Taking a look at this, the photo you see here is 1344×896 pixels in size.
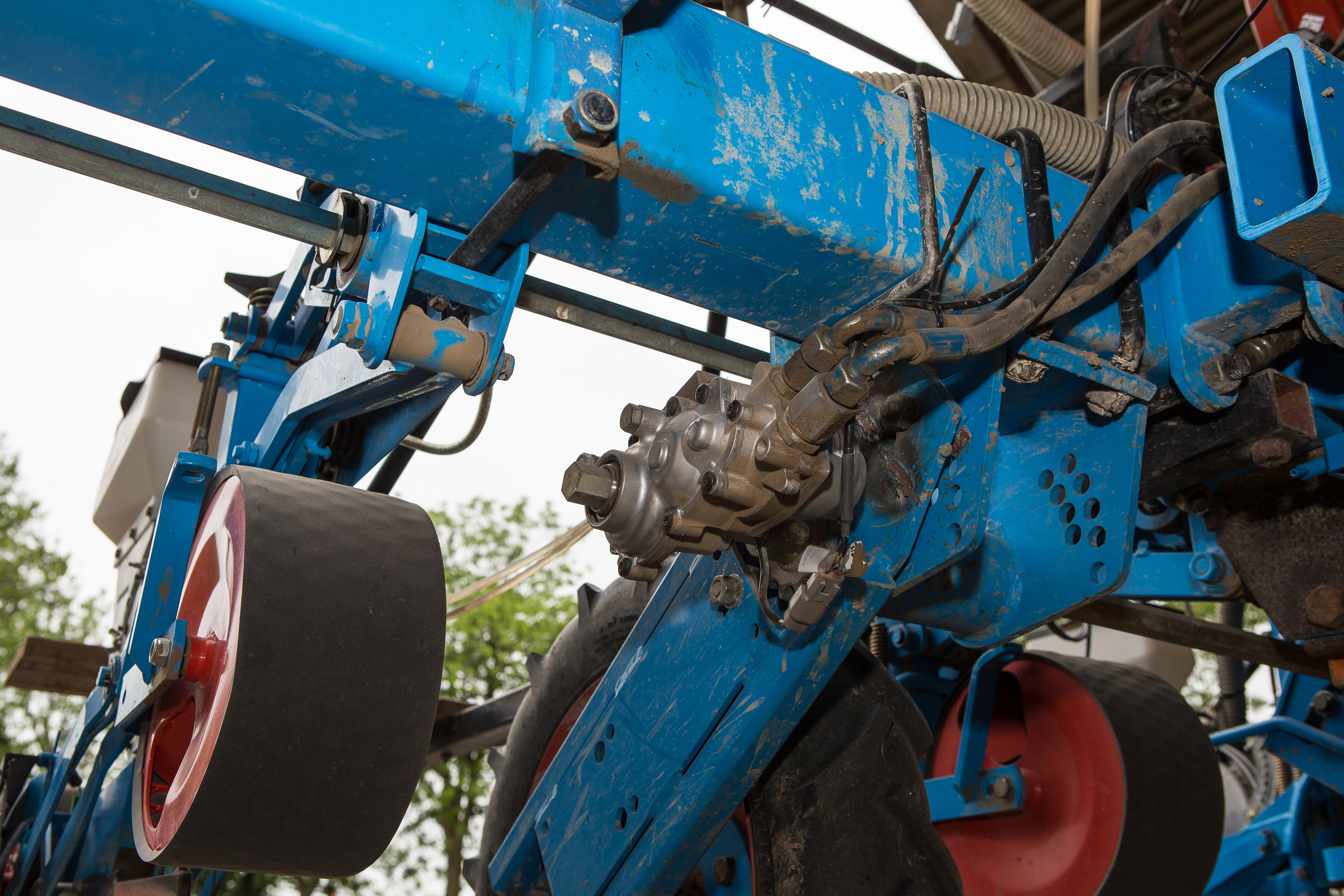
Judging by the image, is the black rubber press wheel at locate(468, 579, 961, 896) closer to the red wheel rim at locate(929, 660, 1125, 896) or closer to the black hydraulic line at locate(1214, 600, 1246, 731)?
the red wheel rim at locate(929, 660, 1125, 896)

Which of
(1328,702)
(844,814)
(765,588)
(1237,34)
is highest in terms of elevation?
(1237,34)

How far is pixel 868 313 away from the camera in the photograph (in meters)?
1.19

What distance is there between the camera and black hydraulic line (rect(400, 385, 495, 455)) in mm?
2303

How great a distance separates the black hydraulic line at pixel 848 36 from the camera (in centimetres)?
313

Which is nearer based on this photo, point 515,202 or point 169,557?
point 515,202

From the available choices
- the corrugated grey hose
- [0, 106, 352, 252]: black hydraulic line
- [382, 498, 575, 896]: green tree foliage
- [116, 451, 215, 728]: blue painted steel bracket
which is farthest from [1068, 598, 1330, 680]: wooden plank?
[382, 498, 575, 896]: green tree foliage

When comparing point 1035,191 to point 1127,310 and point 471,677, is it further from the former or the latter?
point 471,677

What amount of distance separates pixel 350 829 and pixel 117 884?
3.79 feet

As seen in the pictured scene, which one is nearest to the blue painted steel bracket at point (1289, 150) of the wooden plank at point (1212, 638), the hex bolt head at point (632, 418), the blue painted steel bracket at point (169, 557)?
the hex bolt head at point (632, 418)

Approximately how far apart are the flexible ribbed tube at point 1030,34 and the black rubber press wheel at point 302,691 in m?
2.22

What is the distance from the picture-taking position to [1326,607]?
1853mm

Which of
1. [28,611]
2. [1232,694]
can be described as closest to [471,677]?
[28,611]

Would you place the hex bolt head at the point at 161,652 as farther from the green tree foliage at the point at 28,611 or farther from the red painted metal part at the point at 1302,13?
the green tree foliage at the point at 28,611

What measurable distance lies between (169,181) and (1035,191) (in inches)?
48.3
